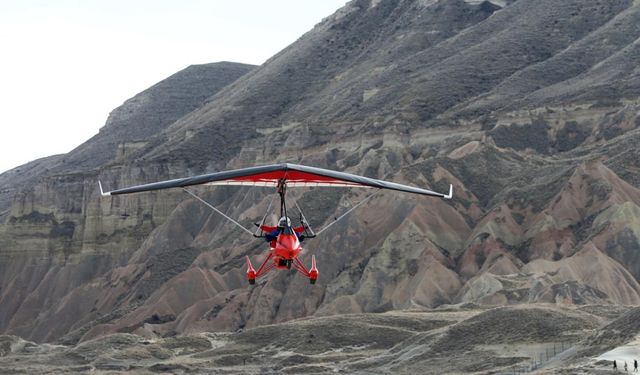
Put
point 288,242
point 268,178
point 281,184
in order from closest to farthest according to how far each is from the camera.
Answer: point 288,242 < point 281,184 < point 268,178

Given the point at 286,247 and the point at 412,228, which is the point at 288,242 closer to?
the point at 286,247

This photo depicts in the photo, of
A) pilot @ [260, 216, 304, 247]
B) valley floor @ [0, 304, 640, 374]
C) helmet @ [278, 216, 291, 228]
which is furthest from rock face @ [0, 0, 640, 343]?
helmet @ [278, 216, 291, 228]

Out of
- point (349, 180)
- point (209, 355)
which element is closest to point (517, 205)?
point (209, 355)

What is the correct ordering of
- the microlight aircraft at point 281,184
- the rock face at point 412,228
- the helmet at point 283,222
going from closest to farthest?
1. the microlight aircraft at point 281,184
2. the helmet at point 283,222
3. the rock face at point 412,228

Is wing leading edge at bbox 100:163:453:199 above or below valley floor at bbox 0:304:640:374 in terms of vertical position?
above

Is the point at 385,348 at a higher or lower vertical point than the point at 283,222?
lower

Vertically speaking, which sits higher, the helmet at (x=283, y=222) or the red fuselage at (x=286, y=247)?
the helmet at (x=283, y=222)

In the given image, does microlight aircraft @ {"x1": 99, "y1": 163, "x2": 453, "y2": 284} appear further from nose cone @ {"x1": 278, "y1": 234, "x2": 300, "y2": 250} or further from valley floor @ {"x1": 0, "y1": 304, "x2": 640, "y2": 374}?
valley floor @ {"x1": 0, "y1": 304, "x2": 640, "y2": 374}

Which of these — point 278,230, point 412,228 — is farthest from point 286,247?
point 412,228

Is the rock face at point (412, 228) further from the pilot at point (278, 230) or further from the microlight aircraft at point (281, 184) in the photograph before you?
the pilot at point (278, 230)

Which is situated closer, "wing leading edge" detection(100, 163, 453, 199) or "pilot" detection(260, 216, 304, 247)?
"pilot" detection(260, 216, 304, 247)

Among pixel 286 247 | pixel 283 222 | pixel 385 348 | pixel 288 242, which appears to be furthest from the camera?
pixel 385 348

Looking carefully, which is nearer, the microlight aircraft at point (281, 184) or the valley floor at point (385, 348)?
the microlight aircraft at point (281, 184)

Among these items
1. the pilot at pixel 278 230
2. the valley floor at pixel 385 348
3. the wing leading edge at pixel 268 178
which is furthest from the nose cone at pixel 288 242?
the valley floor at pixel 385 348
